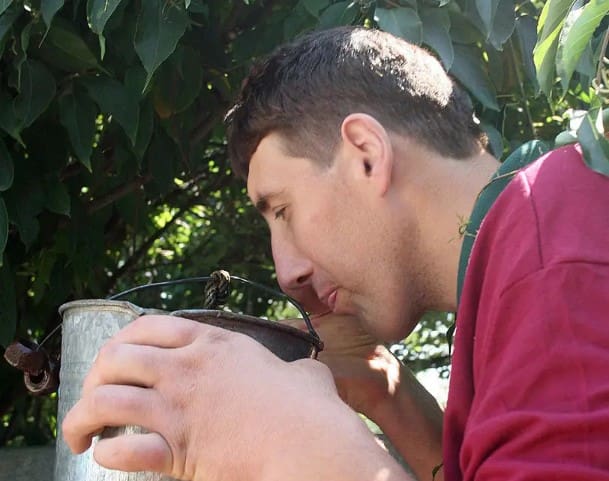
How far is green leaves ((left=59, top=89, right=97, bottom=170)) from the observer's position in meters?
2.02

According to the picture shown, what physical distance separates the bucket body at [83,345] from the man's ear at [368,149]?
43cm

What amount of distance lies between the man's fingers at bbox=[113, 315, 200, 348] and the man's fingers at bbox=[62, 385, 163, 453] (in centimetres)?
6

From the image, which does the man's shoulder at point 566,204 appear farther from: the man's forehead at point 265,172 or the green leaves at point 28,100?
the green leaves at point 28,100

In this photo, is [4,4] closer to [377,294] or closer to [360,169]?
[360,169]

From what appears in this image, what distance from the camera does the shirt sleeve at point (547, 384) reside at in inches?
41.1

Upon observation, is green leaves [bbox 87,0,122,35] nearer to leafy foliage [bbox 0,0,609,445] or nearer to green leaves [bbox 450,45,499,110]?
leafy foliage [bbox 0,0,609,445]

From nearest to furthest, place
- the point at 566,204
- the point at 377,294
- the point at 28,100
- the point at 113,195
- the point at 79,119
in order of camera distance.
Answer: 1. the point at 566,204
2. the point at 377,294
3. the point at 28,100
4. the point at 79,119
5. the point at 113,195

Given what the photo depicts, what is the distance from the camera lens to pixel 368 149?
5.37 feet

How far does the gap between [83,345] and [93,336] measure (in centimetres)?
2

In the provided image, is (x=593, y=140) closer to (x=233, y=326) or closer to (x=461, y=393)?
(x=461, y=393)

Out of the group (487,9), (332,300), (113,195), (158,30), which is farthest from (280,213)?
(113,195)

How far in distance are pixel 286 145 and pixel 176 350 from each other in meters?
0.59

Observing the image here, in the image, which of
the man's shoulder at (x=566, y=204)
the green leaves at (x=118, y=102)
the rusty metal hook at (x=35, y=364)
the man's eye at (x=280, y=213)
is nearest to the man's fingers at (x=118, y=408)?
the rusty metal hook at (x=35, y=364)

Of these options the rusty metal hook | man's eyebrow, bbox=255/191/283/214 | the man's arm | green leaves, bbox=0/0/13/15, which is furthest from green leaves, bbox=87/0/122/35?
the man's arm
